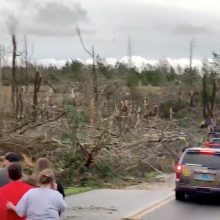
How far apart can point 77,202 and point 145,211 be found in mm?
2190

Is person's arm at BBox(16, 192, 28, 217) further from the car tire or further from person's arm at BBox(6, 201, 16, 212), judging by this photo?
the car tire

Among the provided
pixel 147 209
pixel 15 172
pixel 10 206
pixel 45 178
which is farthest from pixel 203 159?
pixel 10 206

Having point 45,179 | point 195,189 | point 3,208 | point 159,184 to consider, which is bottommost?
point 159,184

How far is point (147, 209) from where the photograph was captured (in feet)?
47.5

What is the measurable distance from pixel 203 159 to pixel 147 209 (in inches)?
111

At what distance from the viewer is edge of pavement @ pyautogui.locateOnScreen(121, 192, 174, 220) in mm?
13086

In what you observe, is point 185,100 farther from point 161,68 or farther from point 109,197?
point 109,197

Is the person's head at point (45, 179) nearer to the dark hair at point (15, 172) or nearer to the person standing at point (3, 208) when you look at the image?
the dark hair at point (15, 172)

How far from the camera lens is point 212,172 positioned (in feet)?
52.8

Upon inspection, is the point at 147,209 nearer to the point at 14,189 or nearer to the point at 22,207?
the point at 14,189

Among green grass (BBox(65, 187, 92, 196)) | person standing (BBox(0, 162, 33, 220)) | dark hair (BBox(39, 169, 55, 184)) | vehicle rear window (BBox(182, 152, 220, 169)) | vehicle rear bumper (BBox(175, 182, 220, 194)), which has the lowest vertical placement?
green grass (BBox(65, 187, 92, 196))

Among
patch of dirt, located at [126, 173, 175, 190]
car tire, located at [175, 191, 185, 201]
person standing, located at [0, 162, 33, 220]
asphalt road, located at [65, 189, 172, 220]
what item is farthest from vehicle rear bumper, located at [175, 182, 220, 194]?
person standing, located at [0, 162, 33, 220]

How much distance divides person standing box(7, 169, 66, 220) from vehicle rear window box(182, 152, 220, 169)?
9.98 metres

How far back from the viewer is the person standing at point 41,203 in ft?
22.0
